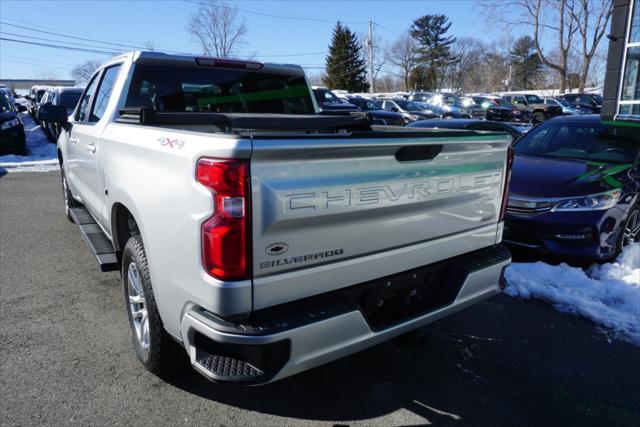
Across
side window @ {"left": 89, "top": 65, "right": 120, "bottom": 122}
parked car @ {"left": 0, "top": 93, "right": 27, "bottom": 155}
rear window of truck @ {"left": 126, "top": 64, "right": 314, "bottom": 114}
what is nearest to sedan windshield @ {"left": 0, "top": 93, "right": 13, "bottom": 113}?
parked car @ {"left": 0, "top": 93, "right": 27, "bottom": 155}

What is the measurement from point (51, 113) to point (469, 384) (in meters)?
4.50

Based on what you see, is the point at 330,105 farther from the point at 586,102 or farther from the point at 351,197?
the point at 586,102

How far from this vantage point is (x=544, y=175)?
17.1ft

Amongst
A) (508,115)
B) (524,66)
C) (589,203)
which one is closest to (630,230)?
(589,203)

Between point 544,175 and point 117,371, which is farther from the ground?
point 544,175

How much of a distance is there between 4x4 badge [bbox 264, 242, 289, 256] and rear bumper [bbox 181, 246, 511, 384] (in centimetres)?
27

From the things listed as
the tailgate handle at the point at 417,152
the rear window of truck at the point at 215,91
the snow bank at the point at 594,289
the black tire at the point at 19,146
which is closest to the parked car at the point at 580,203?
the snow bank at the point at 594,289

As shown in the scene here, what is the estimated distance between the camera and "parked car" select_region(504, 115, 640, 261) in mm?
4617

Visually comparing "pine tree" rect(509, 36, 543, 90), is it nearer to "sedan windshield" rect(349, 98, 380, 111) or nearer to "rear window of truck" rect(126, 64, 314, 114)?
"sedan windshield" rect(349, 98, 380, 111)

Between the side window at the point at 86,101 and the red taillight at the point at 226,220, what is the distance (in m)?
3.17

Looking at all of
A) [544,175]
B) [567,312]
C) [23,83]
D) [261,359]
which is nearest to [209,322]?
[261,359]

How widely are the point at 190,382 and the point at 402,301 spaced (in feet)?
4.51

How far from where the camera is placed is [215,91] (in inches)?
160

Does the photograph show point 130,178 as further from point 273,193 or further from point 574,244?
point 574,244
